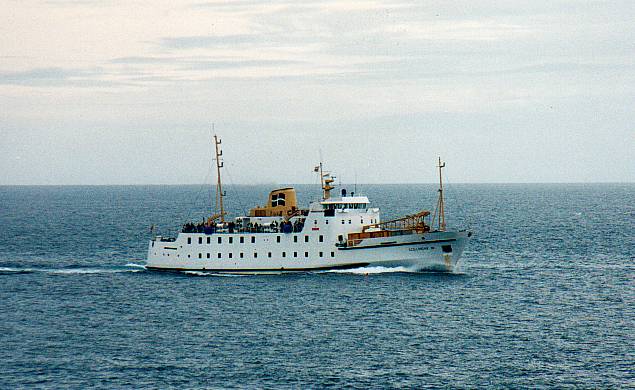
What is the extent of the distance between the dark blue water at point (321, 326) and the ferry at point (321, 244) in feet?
4.77

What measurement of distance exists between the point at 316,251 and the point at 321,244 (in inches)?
28.8

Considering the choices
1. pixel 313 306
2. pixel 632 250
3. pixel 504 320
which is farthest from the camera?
pixel 632 250

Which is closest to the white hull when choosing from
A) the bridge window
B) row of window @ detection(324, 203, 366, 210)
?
row of window @ detection(324, 203, 366, 210)

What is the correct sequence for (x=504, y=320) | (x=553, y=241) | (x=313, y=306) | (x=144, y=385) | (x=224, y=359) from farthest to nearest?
(x=553, y=241) < (x=313, y=306) < (x=504, y=320) < (x=224, y=359) < (x=144, y=385)

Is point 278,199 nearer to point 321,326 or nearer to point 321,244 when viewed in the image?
point 321,244

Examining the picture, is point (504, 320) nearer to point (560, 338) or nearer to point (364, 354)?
point (560, 338)

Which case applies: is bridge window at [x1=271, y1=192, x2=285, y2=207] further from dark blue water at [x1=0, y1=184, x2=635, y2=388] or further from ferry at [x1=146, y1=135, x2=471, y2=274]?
dark blue water at [x1=0, y1=184, x2=635, y2=388]

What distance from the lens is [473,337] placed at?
150 feet

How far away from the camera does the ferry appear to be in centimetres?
A: 6519

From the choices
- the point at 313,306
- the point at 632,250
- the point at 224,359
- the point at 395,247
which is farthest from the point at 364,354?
the point at 632,250

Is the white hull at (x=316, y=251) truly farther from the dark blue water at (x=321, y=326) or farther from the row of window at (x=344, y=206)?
the row of window at (x=344, y=206)

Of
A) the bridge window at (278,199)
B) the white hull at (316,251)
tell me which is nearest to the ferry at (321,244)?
the white hull at (316,251)

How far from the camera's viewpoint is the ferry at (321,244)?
65.2 meters

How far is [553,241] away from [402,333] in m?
55.1
